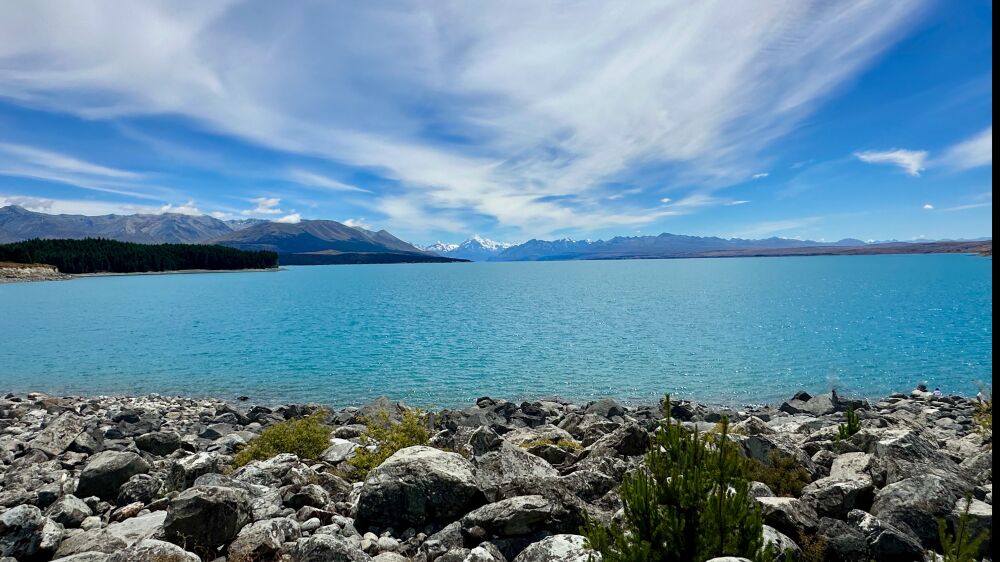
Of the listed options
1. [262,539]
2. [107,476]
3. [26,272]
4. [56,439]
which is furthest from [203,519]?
[26,272]

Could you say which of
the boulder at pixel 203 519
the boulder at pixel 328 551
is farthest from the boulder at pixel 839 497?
the boulder at pixel 203 519

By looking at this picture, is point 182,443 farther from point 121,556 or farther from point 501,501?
point 501,501

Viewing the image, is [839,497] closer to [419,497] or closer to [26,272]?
[419,497]

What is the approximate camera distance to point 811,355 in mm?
44281

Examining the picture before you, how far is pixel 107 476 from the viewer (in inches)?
473

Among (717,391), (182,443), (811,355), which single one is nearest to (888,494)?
(182,443)

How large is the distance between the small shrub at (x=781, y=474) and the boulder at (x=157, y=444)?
17.6 metres

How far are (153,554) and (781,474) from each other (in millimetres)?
11636

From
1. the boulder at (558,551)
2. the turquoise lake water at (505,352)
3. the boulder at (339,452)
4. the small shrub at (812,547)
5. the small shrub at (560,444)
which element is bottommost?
the turquoise lake water at (505,352)

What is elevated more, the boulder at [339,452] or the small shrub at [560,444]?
the small shrub at [560,444]

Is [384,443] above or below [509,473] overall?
below

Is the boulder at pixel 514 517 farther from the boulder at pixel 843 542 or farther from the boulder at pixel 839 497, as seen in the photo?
the boulder at pixel 839 497

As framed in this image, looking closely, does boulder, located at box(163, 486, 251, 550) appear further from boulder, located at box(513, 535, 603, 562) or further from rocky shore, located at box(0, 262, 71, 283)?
rocky shore, located at box(0, 262, 71, 283)

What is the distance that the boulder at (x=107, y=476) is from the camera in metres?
11.9
